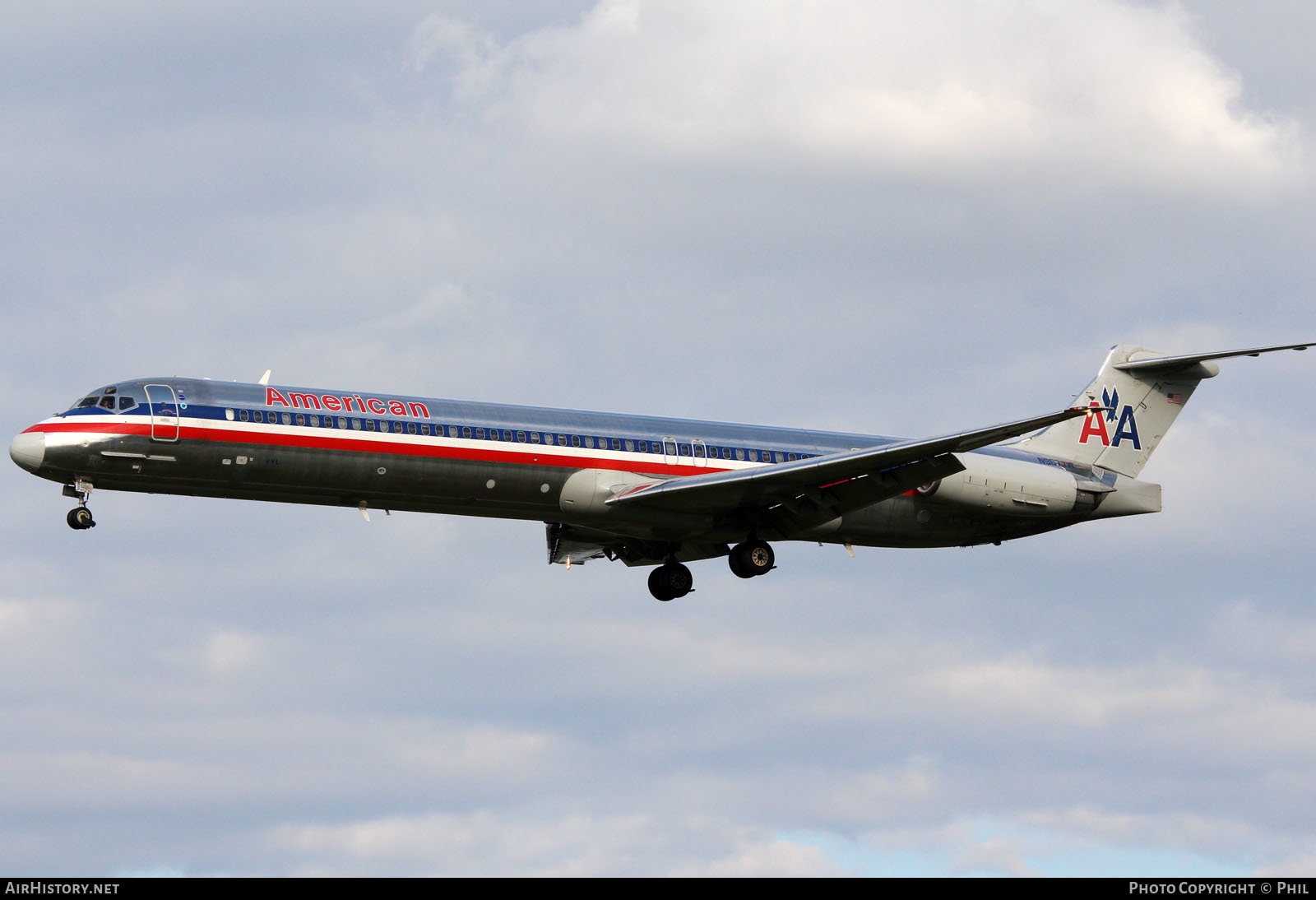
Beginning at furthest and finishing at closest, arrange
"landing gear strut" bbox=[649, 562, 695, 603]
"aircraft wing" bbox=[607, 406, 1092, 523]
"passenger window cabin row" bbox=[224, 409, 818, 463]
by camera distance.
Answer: "landing gear strut" bbox=[649, 562, 695, 603], "aircraft wing" bbox=[607, 406, 1092, 523], "passenger window cabin row" bbox=[224, 409, 818, 463]

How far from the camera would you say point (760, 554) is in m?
37.8

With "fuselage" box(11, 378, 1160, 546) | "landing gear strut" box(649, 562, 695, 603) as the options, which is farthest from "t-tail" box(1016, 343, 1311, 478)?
"landing gear strut" box(649, 562, 695, 603)

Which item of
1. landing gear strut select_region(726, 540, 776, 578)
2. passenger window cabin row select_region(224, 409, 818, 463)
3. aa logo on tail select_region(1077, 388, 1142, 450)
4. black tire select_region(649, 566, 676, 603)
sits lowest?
landing gear strut select_region(726, 540, 776, 578)

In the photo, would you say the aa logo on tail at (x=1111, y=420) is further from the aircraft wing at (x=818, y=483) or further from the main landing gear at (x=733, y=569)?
the main landing gear at (x=733, y=569)

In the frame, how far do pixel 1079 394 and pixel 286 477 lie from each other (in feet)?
67.4

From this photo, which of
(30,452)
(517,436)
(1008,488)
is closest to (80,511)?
(30,452)

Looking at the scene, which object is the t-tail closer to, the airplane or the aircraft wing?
the airplane

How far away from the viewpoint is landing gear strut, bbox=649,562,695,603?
40719mm

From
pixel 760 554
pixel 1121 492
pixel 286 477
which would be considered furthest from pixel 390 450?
pixel 1121 492

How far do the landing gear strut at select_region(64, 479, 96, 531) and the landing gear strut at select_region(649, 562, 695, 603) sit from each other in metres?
13.8

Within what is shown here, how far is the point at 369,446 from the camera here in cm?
3356

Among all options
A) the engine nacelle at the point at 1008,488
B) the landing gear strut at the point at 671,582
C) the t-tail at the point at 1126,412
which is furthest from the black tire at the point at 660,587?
the t-tail at the point at 1126,412

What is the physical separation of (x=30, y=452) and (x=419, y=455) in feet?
24.4
